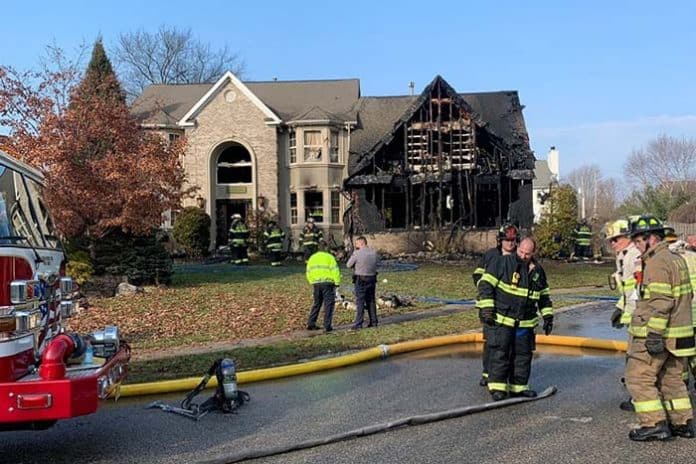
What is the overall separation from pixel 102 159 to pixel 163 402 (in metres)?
10.7

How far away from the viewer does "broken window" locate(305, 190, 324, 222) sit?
33.2 meters

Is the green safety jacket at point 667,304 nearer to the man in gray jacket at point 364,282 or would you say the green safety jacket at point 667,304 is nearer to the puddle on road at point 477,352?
the puddle on road at point 477,352

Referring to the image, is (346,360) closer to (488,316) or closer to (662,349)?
(488,316)

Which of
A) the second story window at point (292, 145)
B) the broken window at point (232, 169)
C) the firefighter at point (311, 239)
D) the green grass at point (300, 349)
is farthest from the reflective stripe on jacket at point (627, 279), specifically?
the broken window at point (232, 169)

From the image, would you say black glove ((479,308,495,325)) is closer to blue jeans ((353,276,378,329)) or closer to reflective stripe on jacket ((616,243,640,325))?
reflective stripe on jacket ((616,243,640,325))

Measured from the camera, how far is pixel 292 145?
1323 inches

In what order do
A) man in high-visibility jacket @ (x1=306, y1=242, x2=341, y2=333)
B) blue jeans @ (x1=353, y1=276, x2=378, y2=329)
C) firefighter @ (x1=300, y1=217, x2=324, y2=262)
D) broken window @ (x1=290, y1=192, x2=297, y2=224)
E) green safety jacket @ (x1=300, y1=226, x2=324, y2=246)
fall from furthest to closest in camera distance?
broken window @ (x1=290, y1=192, x2=297, y2=224)
green safety jacket @ (x1=300, y1=226, x2=324, y2=246)
firefighter @ (x1=300, y1=217, x2=324, y2=262)
blue jeans @ (x1=353, y1=276, x2=378, y2=329)
man in high-visibility jacket @ (x1=306, y1=242, x2=341, y2=333)

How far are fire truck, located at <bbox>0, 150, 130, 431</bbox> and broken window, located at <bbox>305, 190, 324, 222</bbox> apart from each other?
1048 inches

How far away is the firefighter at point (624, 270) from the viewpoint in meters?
7.22

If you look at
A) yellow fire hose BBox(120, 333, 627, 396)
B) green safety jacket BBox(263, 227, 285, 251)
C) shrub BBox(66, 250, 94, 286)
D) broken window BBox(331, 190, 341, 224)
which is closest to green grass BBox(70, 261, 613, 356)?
shrub BBox(66, 250, 94, 286)

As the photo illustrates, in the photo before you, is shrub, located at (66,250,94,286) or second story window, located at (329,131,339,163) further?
second story window, located at (329,131,339,163)

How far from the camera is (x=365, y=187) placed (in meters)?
31.7

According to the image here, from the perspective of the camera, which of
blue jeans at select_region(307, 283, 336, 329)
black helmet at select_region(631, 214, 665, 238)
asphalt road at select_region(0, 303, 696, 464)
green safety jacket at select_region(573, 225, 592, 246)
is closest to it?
asphalt road at select_region(0, 303, 696, 464)

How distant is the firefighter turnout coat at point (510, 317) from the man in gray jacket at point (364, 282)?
16.7 ft
